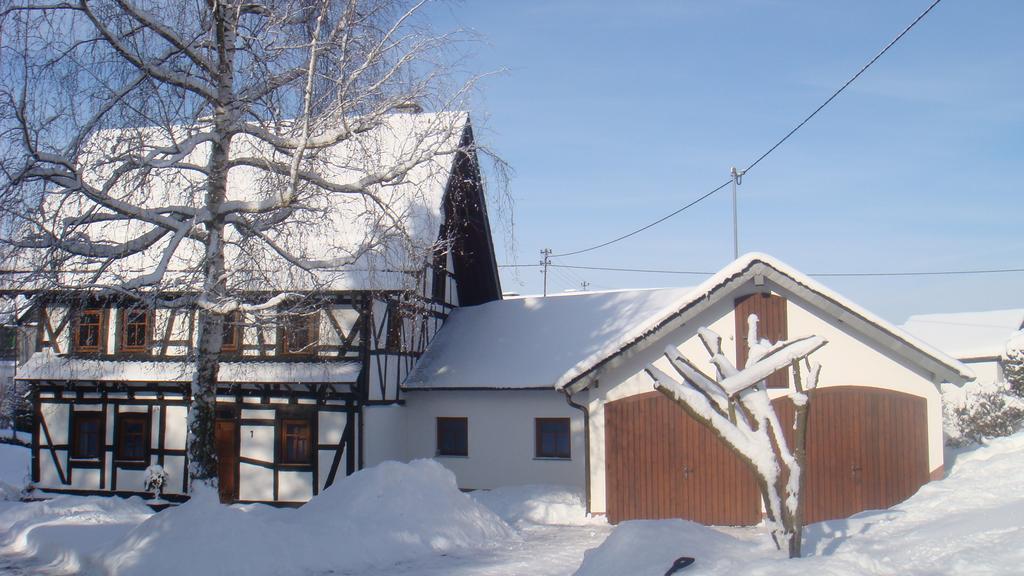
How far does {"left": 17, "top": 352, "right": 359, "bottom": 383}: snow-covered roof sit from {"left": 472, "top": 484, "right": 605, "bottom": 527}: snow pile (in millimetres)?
4118

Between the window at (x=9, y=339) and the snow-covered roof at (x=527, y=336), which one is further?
the snow-covered roof at (x=527, y=336)

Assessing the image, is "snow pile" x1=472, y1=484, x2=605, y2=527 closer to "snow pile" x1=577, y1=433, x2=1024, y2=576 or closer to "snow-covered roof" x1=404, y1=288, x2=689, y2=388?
"snow-covered roof" x1=404, y1=288, x2=689, y2=388

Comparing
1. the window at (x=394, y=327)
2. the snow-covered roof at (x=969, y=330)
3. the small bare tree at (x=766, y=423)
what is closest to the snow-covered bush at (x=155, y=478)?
the window at (x=394, y=327)

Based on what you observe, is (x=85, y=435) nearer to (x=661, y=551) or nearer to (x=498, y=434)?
(x=498, y=434)

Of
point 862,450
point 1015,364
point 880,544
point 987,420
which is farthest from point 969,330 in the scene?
point 880,544

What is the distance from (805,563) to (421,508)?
807 centimetres

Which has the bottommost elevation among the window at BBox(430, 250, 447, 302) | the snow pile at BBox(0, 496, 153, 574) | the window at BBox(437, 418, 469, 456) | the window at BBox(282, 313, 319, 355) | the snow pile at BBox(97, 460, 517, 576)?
the snow pile at BBox(0, 496, 153, 574)

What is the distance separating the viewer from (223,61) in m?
12.1

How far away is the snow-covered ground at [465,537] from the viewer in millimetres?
8167

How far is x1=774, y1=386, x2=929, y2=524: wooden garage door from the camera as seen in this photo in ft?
49.8

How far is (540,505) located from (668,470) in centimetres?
271

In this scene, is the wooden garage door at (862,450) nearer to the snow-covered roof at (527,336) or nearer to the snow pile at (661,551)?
the snow-covered roof at (527,336)

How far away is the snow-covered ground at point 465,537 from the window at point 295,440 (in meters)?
3.19

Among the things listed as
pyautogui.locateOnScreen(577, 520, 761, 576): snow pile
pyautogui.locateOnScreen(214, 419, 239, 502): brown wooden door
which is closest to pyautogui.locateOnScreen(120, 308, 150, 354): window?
pyautogui.locateOnScreen(214, 419, 239, 502): brown wooden door
